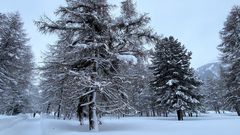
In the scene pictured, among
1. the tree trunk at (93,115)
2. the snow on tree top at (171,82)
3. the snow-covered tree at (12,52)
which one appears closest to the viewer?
the tree trunk at (93,115)

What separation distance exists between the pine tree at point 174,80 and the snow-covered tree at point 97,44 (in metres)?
10.2

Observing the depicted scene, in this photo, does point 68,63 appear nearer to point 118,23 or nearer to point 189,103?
point 118,23

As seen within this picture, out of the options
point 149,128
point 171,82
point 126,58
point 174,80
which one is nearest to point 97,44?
point 126,58

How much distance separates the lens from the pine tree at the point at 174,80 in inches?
899

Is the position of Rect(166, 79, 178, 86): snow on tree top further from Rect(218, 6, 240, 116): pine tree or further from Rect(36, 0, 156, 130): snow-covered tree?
Rect(36, 0, 156, 130): snow-covered tree

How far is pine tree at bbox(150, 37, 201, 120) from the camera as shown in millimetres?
22828

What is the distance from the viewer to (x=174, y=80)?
76.1 ft

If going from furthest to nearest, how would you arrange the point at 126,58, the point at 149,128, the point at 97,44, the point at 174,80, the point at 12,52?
1. the point at 12,52
2. the point at 174,80
3. the point at 97,44
4. the point at 126,58
5. the point at 149,128

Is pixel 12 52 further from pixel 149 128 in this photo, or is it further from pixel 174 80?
pixel 149 128

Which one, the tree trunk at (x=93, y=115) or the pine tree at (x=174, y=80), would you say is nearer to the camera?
the tree trunk at (x=93, y=115)

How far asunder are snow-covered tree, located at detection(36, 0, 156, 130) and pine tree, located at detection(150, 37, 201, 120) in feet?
33.3

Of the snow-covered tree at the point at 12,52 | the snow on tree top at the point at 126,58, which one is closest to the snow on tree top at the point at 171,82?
the snow on tree top at the point at 126,58

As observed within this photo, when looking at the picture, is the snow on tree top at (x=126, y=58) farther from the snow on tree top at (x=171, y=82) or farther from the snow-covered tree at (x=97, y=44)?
the snow on tree top at (x=171, y=82)

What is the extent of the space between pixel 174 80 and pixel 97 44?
14.0m
